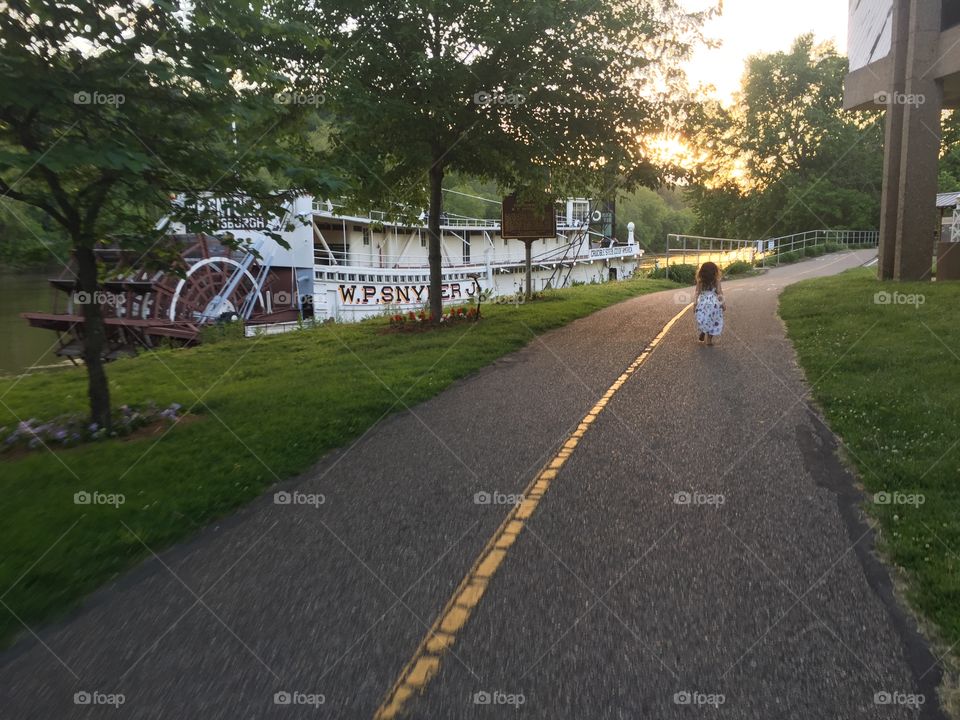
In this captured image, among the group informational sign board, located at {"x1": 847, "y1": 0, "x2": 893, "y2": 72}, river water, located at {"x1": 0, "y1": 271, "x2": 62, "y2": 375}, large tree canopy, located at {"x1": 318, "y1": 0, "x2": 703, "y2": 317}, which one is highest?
informational sign board, located at {"x1": 847, "y1": 0, "x2": 893, "y2": 72}

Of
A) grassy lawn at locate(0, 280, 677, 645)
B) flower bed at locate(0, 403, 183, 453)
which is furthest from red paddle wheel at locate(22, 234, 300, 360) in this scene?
flower bed at locate(0, 403, 183, 453)

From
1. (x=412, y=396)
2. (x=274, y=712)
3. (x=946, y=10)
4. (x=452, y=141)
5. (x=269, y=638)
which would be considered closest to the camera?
(x=274, y=712)

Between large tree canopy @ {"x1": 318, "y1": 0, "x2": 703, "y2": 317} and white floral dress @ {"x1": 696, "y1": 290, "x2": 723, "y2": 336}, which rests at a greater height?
large tree canopy @ {"x1": 318, "y1": 0, "x2": 703, "y2": 317}

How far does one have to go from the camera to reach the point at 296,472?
6.40m

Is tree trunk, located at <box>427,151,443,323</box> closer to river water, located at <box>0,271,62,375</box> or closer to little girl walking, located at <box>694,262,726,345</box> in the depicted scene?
little girl walking, located at <box>694,262,726,345</box>

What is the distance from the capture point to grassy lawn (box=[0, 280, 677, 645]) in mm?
4582

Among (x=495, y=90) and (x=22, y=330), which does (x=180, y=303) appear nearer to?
(x=22, y=330)

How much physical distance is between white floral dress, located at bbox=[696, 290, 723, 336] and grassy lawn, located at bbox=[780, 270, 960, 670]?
4.52ft

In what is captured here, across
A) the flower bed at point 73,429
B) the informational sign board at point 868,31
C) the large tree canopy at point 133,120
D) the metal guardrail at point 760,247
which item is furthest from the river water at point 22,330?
the informational sign board at point 868,31

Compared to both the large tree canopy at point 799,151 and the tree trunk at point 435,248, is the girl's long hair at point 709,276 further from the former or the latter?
the large tree canopy at point 799,151

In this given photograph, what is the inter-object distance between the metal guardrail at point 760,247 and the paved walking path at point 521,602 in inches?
1050

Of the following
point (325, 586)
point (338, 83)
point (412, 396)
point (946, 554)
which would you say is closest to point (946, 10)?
point (338, 83)

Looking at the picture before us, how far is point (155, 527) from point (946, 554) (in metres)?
5.25

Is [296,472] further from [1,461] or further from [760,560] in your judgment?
[760,560]
